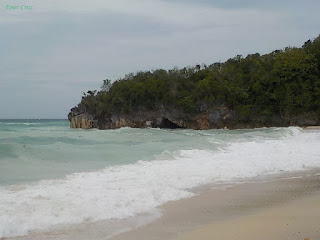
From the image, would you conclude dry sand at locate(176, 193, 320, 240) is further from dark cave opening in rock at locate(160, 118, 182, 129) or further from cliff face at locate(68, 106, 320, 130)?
dark cave opening in rock at locate(160, 118, 182, 129)

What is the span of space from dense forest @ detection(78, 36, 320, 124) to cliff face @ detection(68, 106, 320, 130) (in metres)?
0.62

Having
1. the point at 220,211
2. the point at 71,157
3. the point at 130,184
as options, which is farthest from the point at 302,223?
the point at 71,157

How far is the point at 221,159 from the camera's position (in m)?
10.3

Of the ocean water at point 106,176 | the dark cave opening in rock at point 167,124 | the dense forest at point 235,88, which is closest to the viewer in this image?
the ocean water at point 106,176

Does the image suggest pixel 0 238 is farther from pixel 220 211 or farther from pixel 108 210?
pixel 220 211

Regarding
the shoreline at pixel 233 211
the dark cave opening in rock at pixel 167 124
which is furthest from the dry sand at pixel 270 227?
the dark cave opening in rock at pixel 167 124

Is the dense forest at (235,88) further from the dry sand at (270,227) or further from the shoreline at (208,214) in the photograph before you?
the dry sand at (270,227)

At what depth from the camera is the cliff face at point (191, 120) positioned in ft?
130

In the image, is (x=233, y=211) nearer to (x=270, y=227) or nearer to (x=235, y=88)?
(x=270, y=227)

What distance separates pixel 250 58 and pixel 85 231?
42146mm

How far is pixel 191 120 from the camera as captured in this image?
140ft

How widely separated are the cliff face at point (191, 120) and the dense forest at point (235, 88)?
616mm

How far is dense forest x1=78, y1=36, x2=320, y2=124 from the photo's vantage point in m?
38.5

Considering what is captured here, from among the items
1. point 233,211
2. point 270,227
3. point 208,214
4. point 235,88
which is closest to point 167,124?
point 235,88
